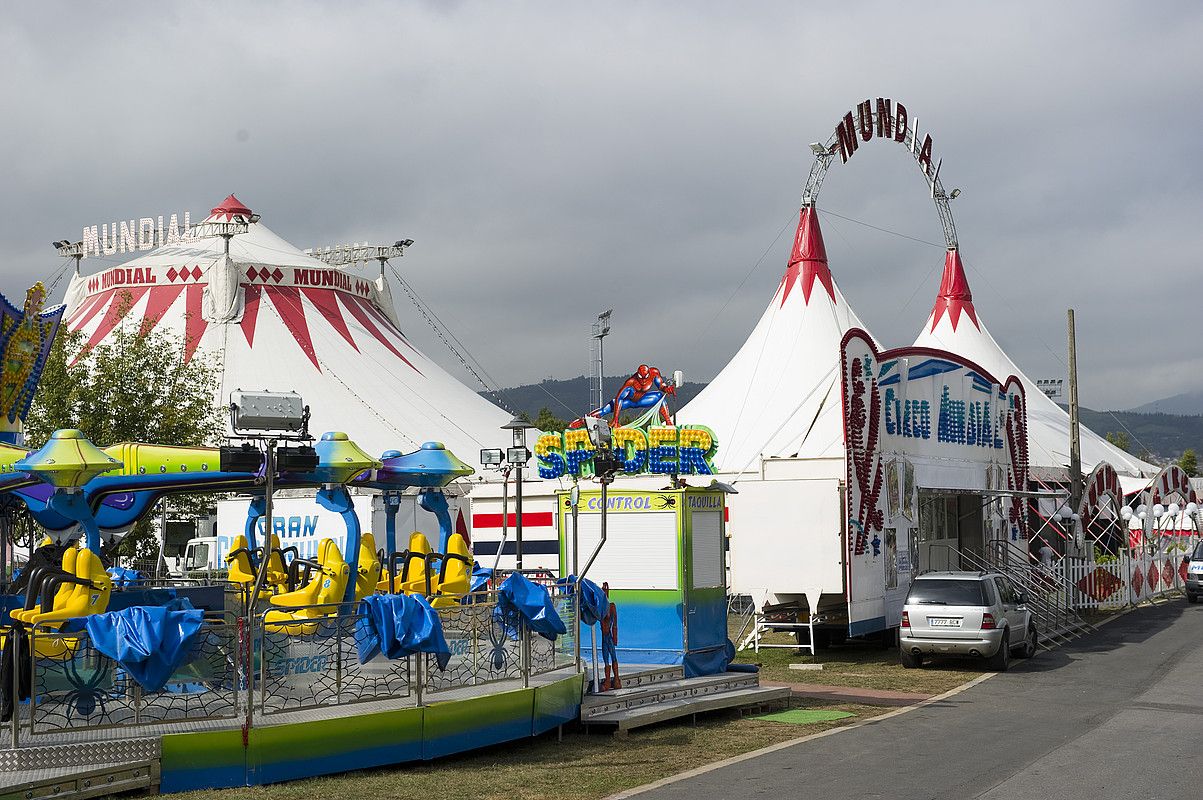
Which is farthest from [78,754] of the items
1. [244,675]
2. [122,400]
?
[122,400]

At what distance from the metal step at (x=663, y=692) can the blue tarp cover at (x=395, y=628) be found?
281 centimetres

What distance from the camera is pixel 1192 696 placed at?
16.4 meters

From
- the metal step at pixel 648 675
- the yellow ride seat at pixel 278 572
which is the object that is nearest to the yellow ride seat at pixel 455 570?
the metal step at pixel 648 675

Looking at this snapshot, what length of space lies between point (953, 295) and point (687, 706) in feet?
106

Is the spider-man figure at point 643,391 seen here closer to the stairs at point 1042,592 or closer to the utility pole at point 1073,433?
the stairs at point 1042,592

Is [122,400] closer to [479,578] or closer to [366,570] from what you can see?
[479,578]

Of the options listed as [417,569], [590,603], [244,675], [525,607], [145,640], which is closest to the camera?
[145,640]

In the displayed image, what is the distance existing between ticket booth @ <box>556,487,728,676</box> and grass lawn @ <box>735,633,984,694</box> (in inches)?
121

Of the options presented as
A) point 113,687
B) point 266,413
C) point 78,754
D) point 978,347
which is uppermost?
point 978,347

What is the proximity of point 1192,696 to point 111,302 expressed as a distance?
105 feet

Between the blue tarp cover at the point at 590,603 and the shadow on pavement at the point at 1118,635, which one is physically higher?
the blue tarp cover at the point at 590,603

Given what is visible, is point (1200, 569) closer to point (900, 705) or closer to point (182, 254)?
point (900, 705)

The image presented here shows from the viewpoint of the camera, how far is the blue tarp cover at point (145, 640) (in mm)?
9820

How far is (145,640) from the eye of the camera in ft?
32.4
